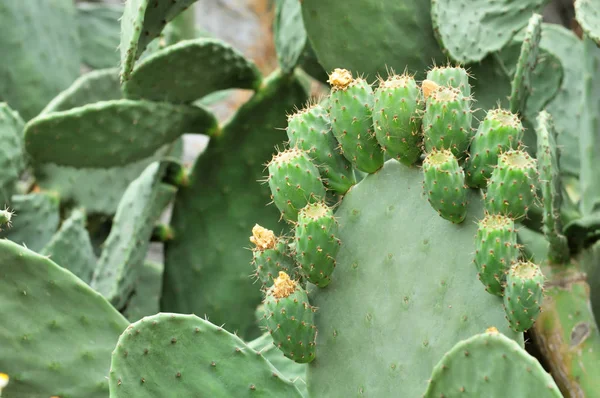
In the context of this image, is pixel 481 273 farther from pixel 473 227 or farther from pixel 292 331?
pixel 292 331

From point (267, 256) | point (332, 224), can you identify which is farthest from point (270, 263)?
point (332, 224)

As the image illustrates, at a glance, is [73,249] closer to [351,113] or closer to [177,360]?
[177,360]

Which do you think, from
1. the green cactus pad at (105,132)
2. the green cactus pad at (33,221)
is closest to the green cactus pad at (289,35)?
the green cactus pad at (105,132)

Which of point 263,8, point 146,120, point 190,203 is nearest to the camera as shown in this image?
point 146,120

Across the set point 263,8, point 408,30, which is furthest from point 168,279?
point 263,8

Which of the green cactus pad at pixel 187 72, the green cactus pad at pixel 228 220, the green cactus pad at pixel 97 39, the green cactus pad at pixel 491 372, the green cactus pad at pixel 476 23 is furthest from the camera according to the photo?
the green cactus pad at pixel 97 39

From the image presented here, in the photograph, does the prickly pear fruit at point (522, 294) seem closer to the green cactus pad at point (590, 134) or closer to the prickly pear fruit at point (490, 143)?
the prickly pear fruit at point (490, 143)
